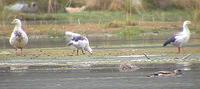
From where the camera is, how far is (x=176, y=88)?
2084cm

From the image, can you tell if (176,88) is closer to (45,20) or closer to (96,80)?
(96,80)

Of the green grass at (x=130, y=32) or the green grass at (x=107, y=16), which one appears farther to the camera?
the green grass at (x=107, y=16)

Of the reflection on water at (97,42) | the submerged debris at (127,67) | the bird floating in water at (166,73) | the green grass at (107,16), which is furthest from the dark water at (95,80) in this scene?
the green grass at (107,16)

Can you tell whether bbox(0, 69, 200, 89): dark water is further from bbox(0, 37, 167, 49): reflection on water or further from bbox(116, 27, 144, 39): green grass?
bbox(116, 27, 144, 39): green grass

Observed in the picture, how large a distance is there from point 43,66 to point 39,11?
A: 45849 millimetres

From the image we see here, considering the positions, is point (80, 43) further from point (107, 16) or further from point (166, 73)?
point (107, 16)

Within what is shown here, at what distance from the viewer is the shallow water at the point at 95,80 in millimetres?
21797

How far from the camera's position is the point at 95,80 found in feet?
77.1

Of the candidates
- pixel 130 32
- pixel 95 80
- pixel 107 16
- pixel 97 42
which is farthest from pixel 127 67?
pixel 107 16

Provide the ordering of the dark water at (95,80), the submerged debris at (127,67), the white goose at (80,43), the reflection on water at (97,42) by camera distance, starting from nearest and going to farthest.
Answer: the dark water at (95,80), the submerged debris at (127,67), the white goose at (80,43), the reflection on water at (97,42)

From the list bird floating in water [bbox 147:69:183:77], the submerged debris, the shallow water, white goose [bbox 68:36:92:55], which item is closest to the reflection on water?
white goose [bbox 68:36:92:55]

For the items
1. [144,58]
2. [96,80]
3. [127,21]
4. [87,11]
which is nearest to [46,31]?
[127,21]

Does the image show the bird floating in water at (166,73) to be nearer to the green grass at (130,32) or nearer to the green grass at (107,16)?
the green grass at (130,32)

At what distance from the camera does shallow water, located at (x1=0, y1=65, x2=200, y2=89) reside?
2180cm
